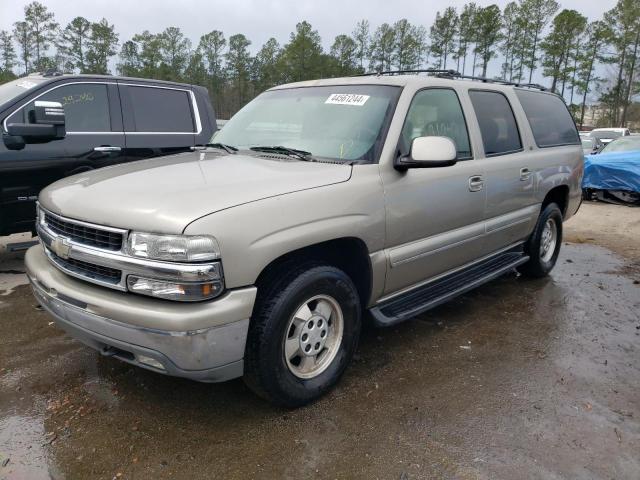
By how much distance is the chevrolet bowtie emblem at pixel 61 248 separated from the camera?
2.61 meters

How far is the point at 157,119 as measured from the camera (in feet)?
19.5

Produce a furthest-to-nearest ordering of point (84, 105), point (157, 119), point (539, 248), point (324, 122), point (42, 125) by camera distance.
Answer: point (157, 119)
point (84, 105)
point (539, 248)
point (42, 125)
point (324, 122)

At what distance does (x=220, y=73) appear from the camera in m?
54.0

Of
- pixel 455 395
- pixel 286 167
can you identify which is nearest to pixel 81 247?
pixel 286 167

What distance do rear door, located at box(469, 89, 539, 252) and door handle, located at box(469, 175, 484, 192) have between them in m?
0.10

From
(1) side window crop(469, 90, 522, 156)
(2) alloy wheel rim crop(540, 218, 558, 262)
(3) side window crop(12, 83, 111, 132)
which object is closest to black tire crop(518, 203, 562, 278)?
(2) alloy wheel rim crop(540, 218, 558, 262)

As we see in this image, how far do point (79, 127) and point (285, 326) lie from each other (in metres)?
3.99

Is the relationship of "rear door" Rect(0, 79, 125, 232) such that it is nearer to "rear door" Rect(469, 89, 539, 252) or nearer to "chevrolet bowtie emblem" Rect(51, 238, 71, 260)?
"chevrolet bowtie emblem" Rect(51, 238, 71, 260)

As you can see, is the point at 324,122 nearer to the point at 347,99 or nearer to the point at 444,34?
the point at 347,99

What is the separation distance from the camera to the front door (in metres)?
3.18

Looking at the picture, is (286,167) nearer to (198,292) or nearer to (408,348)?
(198,292)

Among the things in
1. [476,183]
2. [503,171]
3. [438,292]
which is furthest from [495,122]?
[438,292]

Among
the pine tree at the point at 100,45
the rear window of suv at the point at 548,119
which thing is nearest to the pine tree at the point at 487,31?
the pine tree at the point at 100,45

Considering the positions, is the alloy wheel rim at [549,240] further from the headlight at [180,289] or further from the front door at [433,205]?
the headlight at [180,289]
